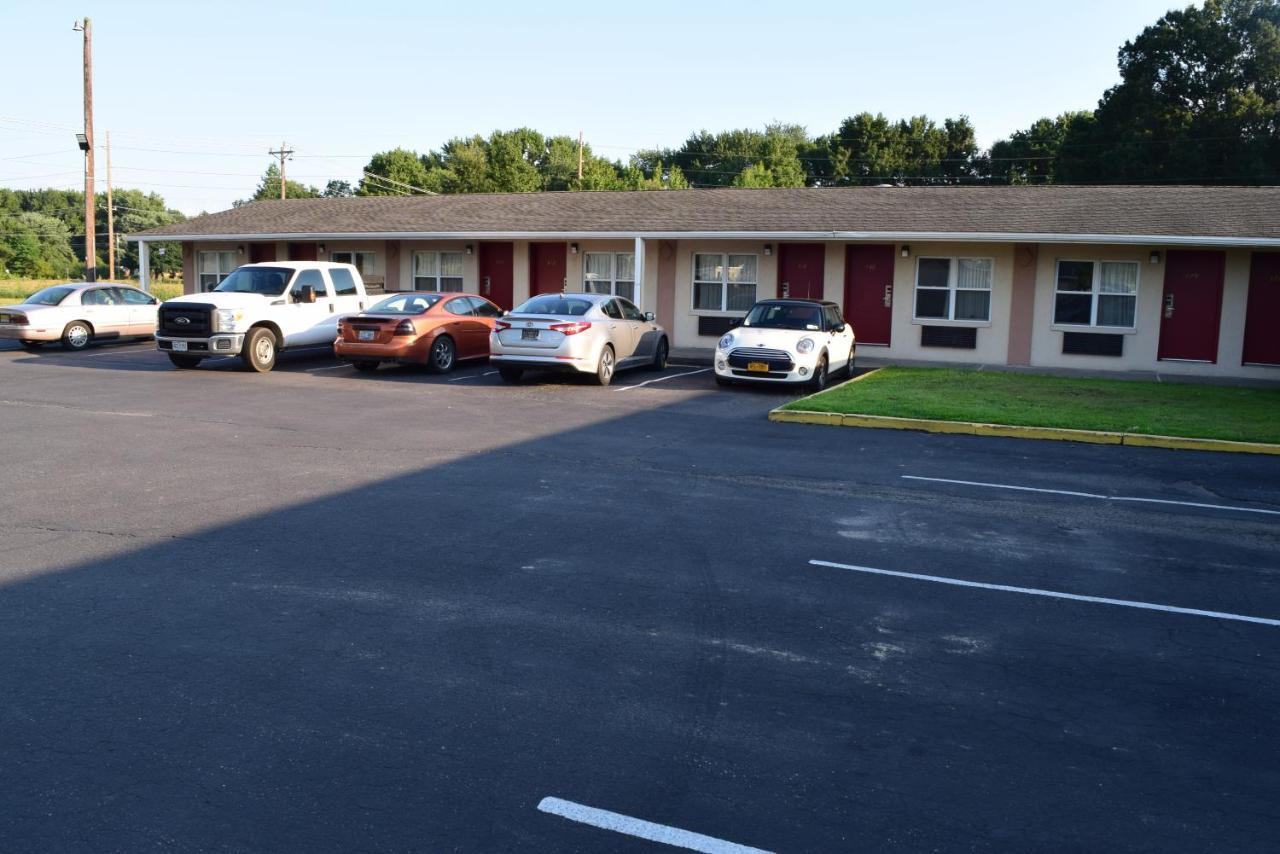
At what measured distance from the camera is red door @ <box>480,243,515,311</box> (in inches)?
1085

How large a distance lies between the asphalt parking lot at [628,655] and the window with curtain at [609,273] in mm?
15908

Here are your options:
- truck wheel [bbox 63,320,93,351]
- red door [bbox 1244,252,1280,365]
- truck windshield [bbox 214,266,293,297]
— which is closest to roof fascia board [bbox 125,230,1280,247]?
red door [bbox 1244,252,1280,365]

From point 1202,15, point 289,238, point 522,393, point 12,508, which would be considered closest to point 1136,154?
point 1202,15

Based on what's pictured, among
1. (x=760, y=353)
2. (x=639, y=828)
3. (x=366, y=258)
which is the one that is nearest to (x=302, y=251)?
(x=366, y=258)

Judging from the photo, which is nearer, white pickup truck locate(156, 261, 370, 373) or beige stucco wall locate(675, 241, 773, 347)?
white pickup truck locate(156, 261, 370, 373)

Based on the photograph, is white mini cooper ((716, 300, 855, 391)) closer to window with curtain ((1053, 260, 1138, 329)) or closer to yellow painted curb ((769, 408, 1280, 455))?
yellow painted curb ((769, 408, 1280, 455))

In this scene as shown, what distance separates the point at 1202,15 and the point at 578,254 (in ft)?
133

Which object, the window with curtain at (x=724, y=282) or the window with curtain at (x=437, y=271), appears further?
the window with curtain at (x=437, y=271)

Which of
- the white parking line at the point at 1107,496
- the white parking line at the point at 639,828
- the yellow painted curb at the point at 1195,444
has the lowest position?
the white parking line at the point at 639,828

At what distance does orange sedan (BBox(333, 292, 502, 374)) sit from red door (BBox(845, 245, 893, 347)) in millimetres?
8310

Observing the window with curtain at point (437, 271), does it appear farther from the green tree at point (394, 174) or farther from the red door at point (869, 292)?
the green tree at point (394, 174)

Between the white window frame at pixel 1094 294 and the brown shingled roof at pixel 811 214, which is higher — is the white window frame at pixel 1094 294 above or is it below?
below

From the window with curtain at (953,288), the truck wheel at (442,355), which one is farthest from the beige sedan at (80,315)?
the window with curtain at (953,288)

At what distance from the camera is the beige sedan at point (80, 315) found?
23.8 meters
